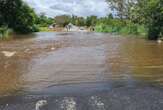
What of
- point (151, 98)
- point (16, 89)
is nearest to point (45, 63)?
point (16, 89)

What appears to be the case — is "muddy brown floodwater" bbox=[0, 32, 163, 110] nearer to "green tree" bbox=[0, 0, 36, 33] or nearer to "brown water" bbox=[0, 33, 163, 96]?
"brown water" bbox=[0, 33, 163, 96]

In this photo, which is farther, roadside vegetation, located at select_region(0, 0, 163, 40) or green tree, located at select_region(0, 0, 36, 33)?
green tree, located at select_region(0, 0, 36, 33)

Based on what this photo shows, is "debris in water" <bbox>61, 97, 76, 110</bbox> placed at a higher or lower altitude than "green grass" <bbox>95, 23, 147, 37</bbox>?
higher

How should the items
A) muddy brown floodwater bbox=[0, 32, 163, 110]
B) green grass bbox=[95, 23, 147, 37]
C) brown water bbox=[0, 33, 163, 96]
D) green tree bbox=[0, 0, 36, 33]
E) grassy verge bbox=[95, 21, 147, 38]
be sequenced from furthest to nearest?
green tree bbox=[0, 0, 36, 33], green grass bbox=[95, 23, 147, 37], grassy verge bbox=[95, 21, 147, 38], brown water bbox=[0, 33, 163, 96], muddy brown floodwater bbox=[0, 32, 163, 110]

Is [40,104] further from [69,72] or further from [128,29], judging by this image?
[128,29]

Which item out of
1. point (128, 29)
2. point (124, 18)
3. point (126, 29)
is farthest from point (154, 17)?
point (124, 18)

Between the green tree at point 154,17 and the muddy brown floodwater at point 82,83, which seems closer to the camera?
the muddy brown floodwater at point 82,83

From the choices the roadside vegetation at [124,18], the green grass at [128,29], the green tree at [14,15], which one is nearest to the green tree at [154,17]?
the roadside vegetation at [124,18]

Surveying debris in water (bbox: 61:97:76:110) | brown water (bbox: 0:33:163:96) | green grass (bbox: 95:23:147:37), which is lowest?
green grass (bbox: 95:23:147:37)

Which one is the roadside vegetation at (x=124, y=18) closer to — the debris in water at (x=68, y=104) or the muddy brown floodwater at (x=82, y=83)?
the muddy brown floodwater at (x=82, y=83)

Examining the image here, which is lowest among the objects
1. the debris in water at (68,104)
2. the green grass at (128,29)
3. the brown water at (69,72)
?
the green grass at (128,29)

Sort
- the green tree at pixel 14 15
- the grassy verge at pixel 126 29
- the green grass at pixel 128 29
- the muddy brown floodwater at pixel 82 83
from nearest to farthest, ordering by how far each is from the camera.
→ 1. the muddy brown floodwater at pixel 82 83
2. the grassy verge at pixel 126 29
3. the green grass at pixel 128 29
4. the green tree at pixel 14 15

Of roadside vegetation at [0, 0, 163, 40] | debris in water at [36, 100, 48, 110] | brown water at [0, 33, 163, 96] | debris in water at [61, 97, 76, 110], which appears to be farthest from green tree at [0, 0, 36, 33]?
debris in water at [61, 97, 76, 110]

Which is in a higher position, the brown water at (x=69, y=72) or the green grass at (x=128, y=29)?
the brown water at (x=69, y=72)
